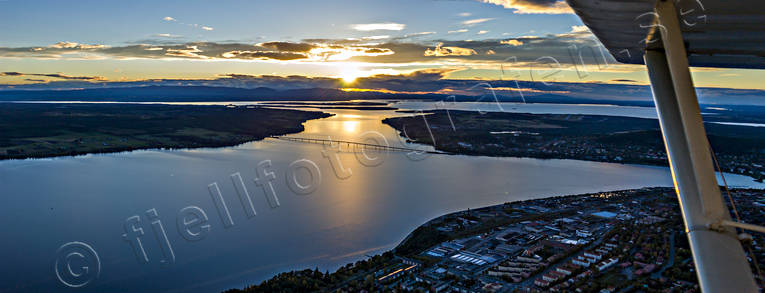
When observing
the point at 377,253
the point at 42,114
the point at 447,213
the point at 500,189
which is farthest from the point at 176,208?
the point at 42,114

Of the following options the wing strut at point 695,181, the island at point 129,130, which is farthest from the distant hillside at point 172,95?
the wing strut at point 695,181

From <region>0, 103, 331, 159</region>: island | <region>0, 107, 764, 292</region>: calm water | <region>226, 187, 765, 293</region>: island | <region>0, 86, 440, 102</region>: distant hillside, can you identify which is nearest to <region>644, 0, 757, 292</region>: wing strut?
<region>226, 187, 765, 293</region>: island

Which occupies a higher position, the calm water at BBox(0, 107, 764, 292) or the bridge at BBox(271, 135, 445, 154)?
the bridge at BBox(271, 135, 445, 154)

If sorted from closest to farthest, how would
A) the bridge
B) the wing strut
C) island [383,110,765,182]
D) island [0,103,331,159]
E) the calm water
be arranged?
the wing strut → the calm water → island [383,110,765,182] → island [0,103,331,159] → the bridge

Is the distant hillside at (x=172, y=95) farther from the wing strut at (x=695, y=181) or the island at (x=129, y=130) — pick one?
the wing strut at (x=695, y=181)

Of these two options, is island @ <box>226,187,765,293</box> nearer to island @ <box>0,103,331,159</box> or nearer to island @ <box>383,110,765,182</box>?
island @ <box>383,110,765,182</box>

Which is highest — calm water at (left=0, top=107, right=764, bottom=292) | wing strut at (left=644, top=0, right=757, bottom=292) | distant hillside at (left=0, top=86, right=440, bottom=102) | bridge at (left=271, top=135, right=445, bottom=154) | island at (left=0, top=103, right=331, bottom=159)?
distant hillside at (left=0, top=86, right=440, bottom=102)
